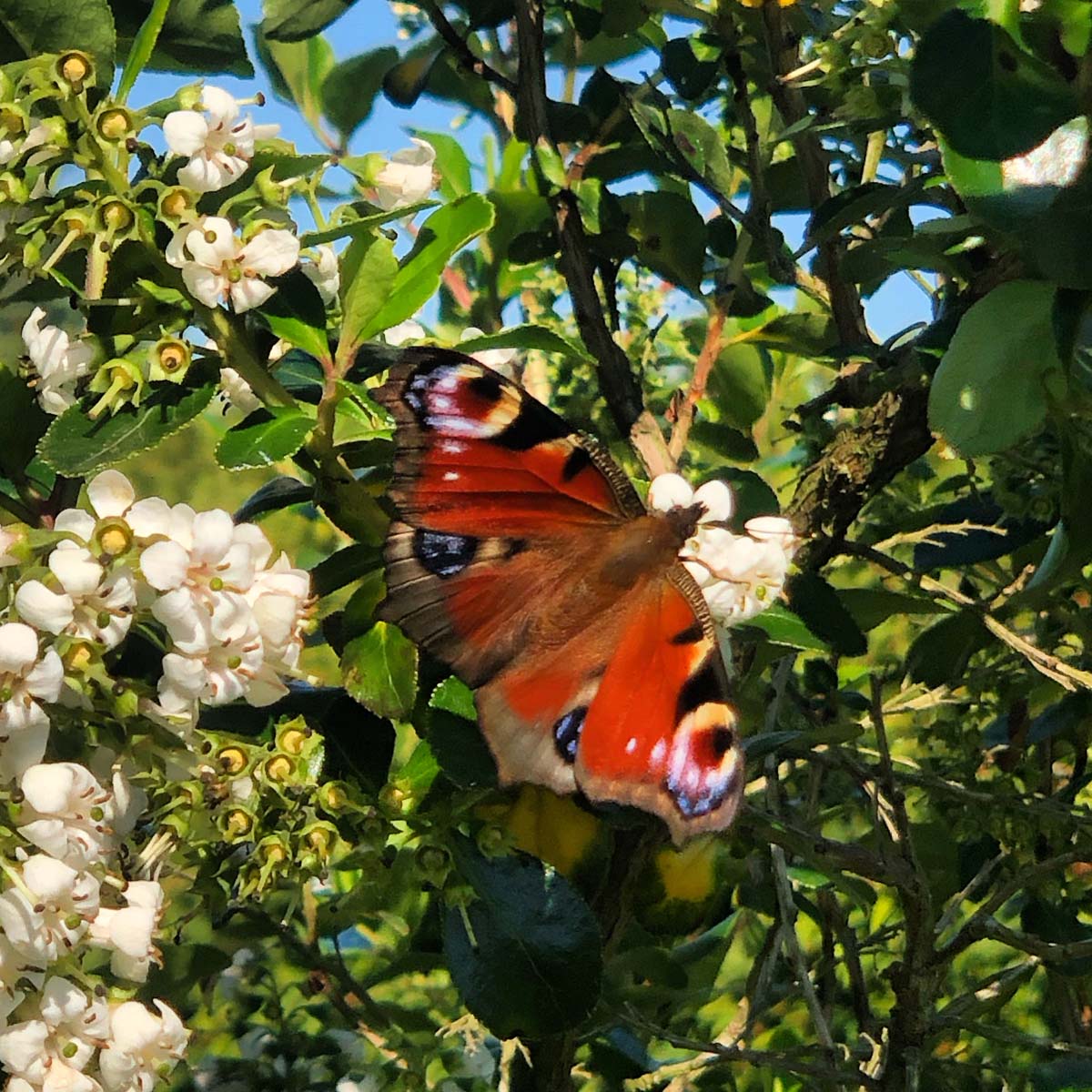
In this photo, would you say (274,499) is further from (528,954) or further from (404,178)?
(528,954)

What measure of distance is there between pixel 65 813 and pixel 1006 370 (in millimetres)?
523

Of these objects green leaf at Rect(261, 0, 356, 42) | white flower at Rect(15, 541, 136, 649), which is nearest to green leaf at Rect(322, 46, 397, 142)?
green leaf at Rect(261, 0, 356, 42)

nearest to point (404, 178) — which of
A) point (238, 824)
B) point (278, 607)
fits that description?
point (278, 607)

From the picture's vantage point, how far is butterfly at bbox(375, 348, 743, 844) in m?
0.73

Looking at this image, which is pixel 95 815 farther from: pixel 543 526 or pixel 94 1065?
pixel 543 526

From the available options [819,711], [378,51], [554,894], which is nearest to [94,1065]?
[554,894]

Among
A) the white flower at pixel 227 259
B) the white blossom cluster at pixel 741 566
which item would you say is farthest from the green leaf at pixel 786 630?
the white flower at pixel 227 259

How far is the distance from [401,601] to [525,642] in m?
0.10

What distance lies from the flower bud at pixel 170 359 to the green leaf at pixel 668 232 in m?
0.53

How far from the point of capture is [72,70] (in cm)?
63

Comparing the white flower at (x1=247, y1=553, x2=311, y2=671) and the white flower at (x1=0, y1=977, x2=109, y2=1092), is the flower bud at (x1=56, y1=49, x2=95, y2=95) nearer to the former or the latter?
the white flower at (x1=247, y1=553, x2=311, y2=671)

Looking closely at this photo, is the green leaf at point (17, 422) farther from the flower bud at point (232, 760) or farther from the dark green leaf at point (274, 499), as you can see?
the flower bud at point (232, 760)

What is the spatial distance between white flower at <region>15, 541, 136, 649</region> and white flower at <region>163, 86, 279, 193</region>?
0.19 metres

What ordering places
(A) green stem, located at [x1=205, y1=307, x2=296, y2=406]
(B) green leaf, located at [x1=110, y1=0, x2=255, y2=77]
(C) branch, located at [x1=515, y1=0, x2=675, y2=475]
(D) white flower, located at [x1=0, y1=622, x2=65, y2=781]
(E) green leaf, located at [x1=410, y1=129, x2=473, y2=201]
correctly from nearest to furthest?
(D) white flower, located at [x1=0, y1=622, x2=65, y2=781] → (A) green stem, located at [x1=205, y1=307, x2=296, y2=406] → (B) green leaf, located at [x1=110, y1=0, x2=255, y2=77] → (C) branch, located at [x1=515, y1=0, x2=675, y2=475] → (E) green leaf, located at [x1=410, y1=129, x2=473, y2=201]
